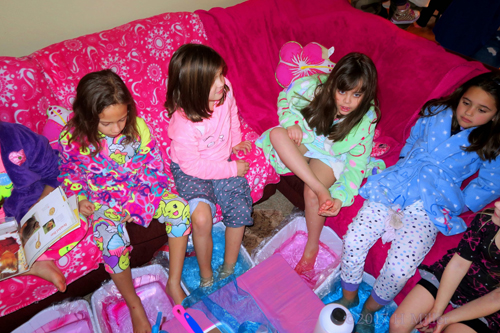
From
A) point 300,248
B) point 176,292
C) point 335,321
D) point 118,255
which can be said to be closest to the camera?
point 335,321

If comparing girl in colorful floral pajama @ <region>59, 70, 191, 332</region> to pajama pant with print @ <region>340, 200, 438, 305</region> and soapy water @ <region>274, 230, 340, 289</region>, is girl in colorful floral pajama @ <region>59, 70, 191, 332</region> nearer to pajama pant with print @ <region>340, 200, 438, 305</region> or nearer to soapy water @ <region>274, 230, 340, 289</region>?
soapy water @ <region>274, 230, 340, 289</region>

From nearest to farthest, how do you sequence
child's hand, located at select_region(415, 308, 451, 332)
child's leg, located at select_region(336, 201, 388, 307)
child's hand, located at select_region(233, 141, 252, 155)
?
1. child's hand, located at select_region(415, 308, 451, 332)
2. child's leg, located at select_region(336, 201, 388, 307)
3. child's hand, located at select_region(233, 141, 252, 155)

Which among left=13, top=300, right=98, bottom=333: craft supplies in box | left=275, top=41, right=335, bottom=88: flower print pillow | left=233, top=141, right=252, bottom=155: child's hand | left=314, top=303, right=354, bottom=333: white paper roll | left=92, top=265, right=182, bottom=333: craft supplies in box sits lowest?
left=92, top=265, right=182, bottom=333: craft supplies in box

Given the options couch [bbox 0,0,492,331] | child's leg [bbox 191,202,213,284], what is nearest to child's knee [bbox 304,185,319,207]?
couch [bbox 0,0,492,331]

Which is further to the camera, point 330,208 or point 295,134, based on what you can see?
point 295,134

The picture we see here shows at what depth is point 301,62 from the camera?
202 cm

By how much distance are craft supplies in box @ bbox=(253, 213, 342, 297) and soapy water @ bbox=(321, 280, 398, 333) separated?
7cm

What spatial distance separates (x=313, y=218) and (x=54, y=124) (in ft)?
4.63

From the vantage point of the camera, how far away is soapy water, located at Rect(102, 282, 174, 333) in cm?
161

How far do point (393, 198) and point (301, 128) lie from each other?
0.61 m

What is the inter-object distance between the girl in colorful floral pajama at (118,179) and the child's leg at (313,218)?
0.65 m

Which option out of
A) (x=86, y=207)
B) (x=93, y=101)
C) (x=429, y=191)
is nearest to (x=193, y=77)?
(x=93, y=101)

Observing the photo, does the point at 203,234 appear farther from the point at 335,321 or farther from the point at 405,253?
the point at 405,253

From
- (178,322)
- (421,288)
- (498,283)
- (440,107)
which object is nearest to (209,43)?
(440,107)
